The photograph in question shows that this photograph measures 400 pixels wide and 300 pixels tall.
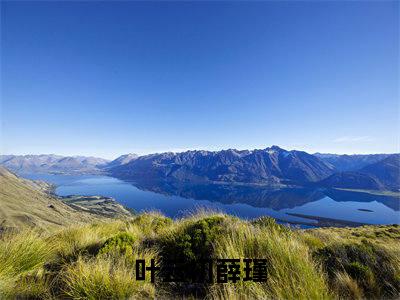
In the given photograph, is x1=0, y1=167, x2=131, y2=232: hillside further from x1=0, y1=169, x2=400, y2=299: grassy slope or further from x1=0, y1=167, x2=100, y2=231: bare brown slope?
x1=0, y1=169, x2=400, y2=299: grassy slope

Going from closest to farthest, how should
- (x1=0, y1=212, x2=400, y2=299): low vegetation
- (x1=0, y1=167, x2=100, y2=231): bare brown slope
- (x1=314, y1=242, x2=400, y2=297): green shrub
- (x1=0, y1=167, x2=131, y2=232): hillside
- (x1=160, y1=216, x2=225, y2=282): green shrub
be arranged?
(x1=0, y1=212, x2=400, y2=299): low vegetation, (x1=314, y1=242, x2=400, y2=297): green shrub, (x1=160, y1=216, x2=225, y2=282): green shrub, (x1=0, y1=167, x2=100, y2=231): bare brown slope, (x1=0, y1=167, x2=131, y2=232): hillside

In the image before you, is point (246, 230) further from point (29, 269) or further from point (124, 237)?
point (29, 269)

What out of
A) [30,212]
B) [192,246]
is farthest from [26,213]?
[192,246]

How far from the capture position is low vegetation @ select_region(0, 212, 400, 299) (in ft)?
13.4

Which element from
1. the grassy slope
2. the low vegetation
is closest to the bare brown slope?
the grassy slope

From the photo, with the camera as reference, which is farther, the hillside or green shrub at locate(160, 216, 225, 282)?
the hillside

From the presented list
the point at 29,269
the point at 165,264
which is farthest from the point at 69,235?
the point at 165,264

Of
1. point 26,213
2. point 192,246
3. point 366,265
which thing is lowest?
point 26,213

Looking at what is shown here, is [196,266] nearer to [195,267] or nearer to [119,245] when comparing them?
[195,267]

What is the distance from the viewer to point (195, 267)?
5.36 metres

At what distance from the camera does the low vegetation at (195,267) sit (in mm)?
4094

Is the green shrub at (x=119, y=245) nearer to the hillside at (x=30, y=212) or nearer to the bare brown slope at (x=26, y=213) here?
the hillside at (x=30, y=212)

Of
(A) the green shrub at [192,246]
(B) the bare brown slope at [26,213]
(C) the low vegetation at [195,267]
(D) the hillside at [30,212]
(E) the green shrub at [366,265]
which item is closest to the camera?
(C) the low vegetation at [195,267]

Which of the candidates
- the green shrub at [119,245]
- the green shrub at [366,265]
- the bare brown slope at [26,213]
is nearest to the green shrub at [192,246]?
the green shrub at [119,245]
